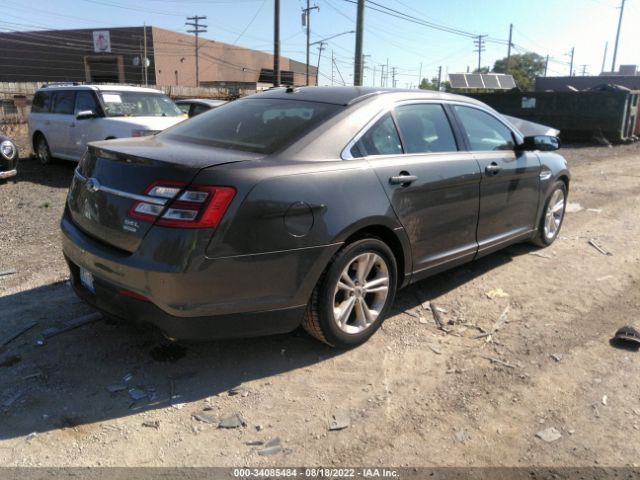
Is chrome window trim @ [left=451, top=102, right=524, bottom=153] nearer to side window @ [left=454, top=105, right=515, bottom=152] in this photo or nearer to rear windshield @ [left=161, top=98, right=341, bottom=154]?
side window @ [left=454, top=105, right=515, bottom=152]

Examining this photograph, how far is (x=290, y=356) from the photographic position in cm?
351

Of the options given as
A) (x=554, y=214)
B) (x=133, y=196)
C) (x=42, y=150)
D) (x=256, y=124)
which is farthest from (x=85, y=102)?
(x=554, y=214)

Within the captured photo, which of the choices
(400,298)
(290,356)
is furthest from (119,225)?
(400,298)

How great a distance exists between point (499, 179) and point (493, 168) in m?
0.16

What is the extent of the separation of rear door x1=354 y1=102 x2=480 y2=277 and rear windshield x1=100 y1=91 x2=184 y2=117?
7388 millimetres

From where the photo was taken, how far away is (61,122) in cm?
1048

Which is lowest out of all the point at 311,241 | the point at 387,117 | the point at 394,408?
the point at 394,408

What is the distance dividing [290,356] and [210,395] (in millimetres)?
631

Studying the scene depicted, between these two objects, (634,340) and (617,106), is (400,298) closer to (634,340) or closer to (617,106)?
(634,340)

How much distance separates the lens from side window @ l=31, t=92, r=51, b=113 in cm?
1116

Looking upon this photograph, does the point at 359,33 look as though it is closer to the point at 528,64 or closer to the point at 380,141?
the point at 380,141

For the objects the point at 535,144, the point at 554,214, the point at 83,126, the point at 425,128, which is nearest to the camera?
the point at 425,128

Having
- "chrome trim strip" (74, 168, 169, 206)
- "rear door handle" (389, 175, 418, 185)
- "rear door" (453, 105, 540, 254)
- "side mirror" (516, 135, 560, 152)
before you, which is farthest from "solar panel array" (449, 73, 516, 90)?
"chrome trim strip" (74, 168, 169, 206)

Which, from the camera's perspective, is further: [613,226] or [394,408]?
[613,226]
